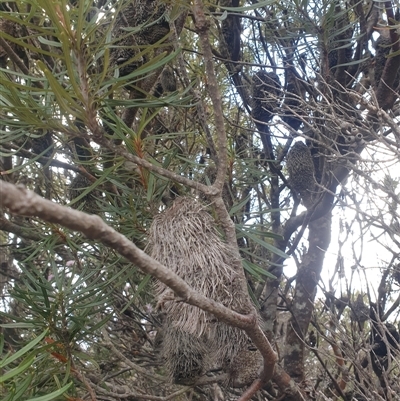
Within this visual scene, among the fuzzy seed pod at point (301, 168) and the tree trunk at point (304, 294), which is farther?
the tree trunk at point (304, 294)

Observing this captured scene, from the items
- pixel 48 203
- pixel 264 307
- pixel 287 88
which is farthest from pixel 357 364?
pixel 48 203

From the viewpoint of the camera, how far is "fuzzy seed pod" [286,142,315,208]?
5.03 feet

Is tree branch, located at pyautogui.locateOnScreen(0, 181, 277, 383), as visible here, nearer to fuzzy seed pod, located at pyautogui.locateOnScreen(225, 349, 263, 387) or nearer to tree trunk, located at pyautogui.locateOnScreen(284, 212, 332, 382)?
fuzzy seed pod, located at pyautogui.locateOnScreen(225, 349, 263, 387)

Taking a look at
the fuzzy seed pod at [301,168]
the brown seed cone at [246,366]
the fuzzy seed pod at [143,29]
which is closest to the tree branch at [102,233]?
the brown seed cone at [246,366]

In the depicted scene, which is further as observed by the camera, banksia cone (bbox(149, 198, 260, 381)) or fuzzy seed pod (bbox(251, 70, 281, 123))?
fuzzy seed pod (bbox(251, 70, 281, 123))

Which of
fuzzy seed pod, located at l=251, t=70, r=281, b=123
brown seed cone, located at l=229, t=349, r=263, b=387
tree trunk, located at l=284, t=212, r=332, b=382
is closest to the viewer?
brown seed cone, located at l=229, t=349, r=263, b=387

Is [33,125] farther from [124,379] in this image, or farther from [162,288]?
[124,379]

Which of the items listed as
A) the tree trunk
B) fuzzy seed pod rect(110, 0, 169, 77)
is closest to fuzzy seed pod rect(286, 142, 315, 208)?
the tree trunk

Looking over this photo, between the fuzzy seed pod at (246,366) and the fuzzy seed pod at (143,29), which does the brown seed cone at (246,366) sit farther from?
the fuzzy seed pod at (143,29)

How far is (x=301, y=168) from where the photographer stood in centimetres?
153

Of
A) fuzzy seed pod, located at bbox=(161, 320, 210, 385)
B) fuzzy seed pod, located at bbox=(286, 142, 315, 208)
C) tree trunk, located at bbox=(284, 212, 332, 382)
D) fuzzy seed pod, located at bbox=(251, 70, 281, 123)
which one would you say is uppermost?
fuzzy seed pod, located at bbox=(251, 70, 281, 123)

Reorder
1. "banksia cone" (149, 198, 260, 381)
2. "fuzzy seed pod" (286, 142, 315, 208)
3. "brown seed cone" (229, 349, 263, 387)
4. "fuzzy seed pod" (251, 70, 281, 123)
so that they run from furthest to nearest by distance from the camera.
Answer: "fuzzy seed pod" (251, 70, 281, 123), "fuzzy seed pod" (286, 142, 315, 208), "brown seed cone" (229, 349, 263, 387), "banksia cone" (149, 198, 260, 381)

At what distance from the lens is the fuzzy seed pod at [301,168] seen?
5.03ft

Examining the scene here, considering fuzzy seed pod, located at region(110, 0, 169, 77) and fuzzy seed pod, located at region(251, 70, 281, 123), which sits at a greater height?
fuzzy seed pod, located at region(251, 70, 281, 123)
